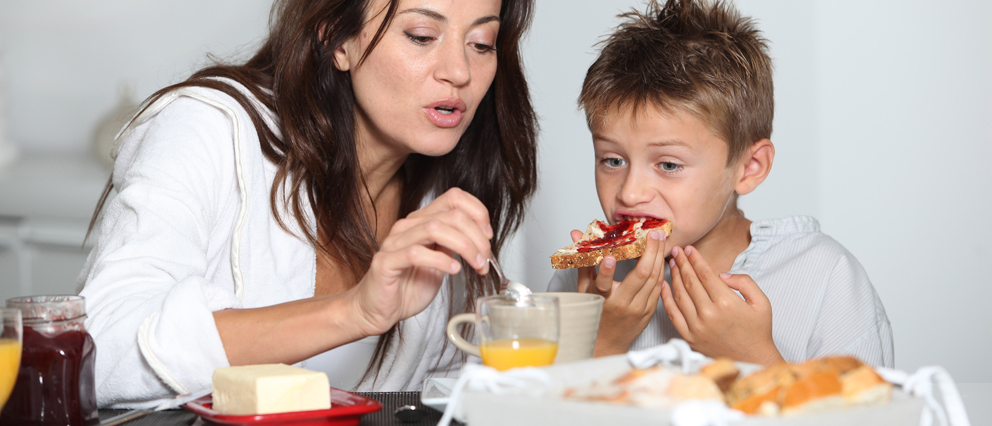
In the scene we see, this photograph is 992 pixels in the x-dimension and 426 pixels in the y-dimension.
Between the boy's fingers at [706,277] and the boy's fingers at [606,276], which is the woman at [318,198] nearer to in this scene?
the boy's fingers at [606,276]

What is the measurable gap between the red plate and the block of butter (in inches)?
0.6

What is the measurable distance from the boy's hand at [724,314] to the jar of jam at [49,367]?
1.25m

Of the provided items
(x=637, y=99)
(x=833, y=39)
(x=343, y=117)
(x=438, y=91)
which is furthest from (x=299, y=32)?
(x=833, y=39)

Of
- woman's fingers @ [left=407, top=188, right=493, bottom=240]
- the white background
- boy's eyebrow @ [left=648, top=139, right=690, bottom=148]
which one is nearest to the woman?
woman's fingers @ [left=407, top=188, right=493, bottom=240]

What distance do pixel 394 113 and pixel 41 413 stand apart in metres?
1.23

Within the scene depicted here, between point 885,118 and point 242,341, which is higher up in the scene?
point 885,118

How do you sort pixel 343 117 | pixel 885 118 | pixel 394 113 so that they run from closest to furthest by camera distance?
pixel 394 113 → pixel 343 117 → pixel 885 118

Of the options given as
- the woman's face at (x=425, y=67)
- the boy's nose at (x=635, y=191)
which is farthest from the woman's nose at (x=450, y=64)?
the boy's nose at (x=635, y=191)

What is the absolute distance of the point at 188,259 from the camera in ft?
5.09

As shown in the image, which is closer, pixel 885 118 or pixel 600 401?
pixel 600 401

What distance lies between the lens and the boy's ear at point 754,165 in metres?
2.07

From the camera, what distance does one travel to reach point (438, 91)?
2.03 m

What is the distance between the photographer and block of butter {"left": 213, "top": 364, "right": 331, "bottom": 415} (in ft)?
3.42

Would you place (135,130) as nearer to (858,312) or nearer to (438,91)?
(438,91)
